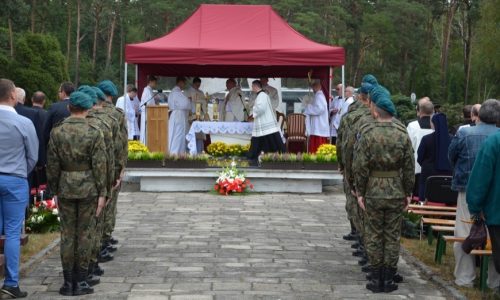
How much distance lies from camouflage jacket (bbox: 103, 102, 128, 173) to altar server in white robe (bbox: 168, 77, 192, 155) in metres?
8.89

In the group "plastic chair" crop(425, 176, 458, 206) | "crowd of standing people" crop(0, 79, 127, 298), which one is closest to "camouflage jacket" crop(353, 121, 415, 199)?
"crowd of standing people" crop(0, 79, 127, 298)

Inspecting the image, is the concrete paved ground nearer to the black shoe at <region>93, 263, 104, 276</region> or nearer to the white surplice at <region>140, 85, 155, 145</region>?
the black shoe at <region>93, 263, 104, 276</region>

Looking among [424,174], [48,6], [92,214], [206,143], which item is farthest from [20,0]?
[92,214]

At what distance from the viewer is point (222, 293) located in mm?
8008

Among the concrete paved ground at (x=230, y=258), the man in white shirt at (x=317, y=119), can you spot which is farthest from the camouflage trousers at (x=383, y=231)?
the man in white shirt at (x=317, y=119)

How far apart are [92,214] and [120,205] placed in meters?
6.63

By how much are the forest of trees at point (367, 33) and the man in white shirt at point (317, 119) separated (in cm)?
2803

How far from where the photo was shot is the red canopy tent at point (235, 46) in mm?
17516

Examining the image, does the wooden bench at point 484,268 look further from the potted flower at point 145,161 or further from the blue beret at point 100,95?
the potted flower at point 145,161

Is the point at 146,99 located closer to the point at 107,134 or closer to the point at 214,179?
the point at 214,179

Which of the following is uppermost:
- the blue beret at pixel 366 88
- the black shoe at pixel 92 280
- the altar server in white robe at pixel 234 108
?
the blue beret at pixel 366 88

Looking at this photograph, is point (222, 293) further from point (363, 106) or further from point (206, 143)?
point (206, 143)

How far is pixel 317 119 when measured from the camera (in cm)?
1944

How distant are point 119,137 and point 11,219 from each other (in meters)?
2.29
